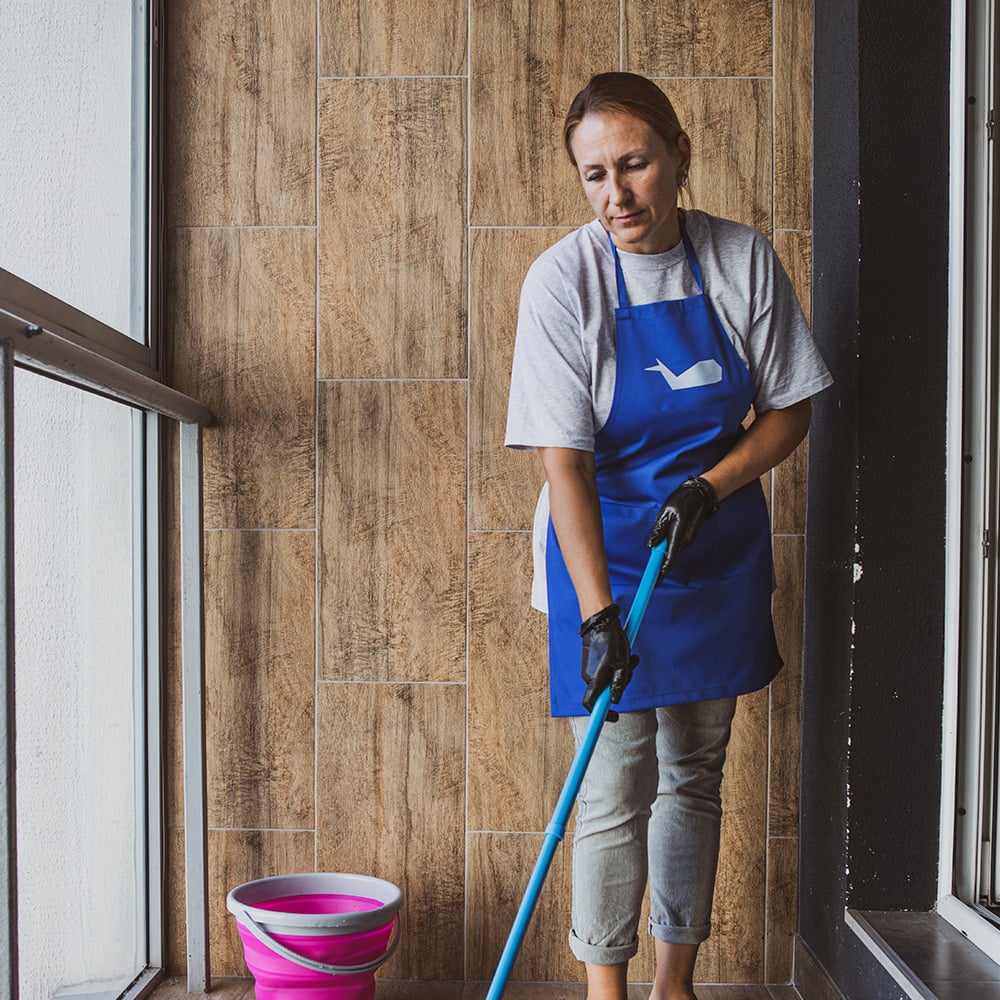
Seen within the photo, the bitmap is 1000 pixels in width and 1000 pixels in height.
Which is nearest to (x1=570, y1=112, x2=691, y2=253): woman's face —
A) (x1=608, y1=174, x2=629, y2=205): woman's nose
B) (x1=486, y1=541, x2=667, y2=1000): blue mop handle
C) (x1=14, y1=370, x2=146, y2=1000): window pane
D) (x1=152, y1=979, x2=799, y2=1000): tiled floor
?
(x1=608, y1=174, x2=629, y2=205): woman's nose

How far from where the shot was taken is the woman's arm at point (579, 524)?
141 centimetres

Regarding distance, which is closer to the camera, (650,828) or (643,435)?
(643,435)

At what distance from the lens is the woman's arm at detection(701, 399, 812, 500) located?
1.47m

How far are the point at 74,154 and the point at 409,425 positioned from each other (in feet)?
2.32

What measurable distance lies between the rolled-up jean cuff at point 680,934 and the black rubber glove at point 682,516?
1.82ft

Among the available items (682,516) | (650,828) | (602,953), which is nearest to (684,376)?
(682,516)

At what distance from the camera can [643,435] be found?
148cm

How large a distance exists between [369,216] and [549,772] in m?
1.07

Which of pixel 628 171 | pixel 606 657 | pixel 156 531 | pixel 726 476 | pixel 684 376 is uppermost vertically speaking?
pixel 628 171

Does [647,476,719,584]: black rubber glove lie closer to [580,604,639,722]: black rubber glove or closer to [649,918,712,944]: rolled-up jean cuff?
[580,604,639,722]: black rubber glove

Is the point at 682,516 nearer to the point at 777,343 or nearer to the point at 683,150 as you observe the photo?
the point at 777,343

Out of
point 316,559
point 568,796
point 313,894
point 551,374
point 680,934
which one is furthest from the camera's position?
point 316,559

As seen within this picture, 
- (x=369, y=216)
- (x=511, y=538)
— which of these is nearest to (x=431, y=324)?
(x=369, y=216)

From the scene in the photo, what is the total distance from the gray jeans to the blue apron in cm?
7
